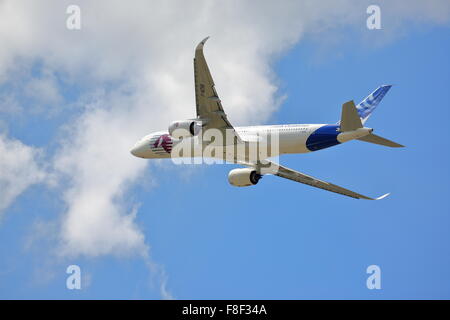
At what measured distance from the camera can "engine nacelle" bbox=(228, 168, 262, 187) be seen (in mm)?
45188

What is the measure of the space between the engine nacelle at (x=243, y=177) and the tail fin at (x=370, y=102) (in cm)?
784

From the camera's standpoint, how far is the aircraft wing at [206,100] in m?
35.8

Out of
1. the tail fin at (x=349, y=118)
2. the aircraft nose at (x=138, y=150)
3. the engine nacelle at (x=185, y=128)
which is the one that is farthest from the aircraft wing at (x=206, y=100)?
the aircraft nose at (x=138, y=150)

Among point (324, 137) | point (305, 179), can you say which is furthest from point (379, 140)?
point (305, 179)

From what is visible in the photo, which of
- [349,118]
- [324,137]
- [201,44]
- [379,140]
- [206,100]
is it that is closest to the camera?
[201,44]

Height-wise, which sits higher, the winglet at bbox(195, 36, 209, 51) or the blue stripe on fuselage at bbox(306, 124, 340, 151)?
the winglet at bbox(195, 36, 209, 51)

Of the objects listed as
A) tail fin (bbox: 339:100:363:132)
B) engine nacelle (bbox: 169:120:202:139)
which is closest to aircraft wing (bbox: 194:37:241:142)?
engine nacelle (bbox: 169:120:202:139)

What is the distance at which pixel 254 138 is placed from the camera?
139 ft

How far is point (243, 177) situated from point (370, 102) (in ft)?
30.9

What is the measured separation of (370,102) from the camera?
44.6 m

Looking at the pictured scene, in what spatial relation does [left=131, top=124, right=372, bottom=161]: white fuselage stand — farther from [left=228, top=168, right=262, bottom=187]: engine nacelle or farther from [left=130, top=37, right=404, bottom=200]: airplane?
[left=228, top=168, right=262, bottom=187]: engine nacelle

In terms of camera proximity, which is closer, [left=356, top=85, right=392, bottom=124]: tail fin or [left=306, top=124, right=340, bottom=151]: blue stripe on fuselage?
[left=306, top=124, right=340, bottom=151]: blue stripe on fuselage

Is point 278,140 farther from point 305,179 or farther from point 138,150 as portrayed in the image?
point 138,150
